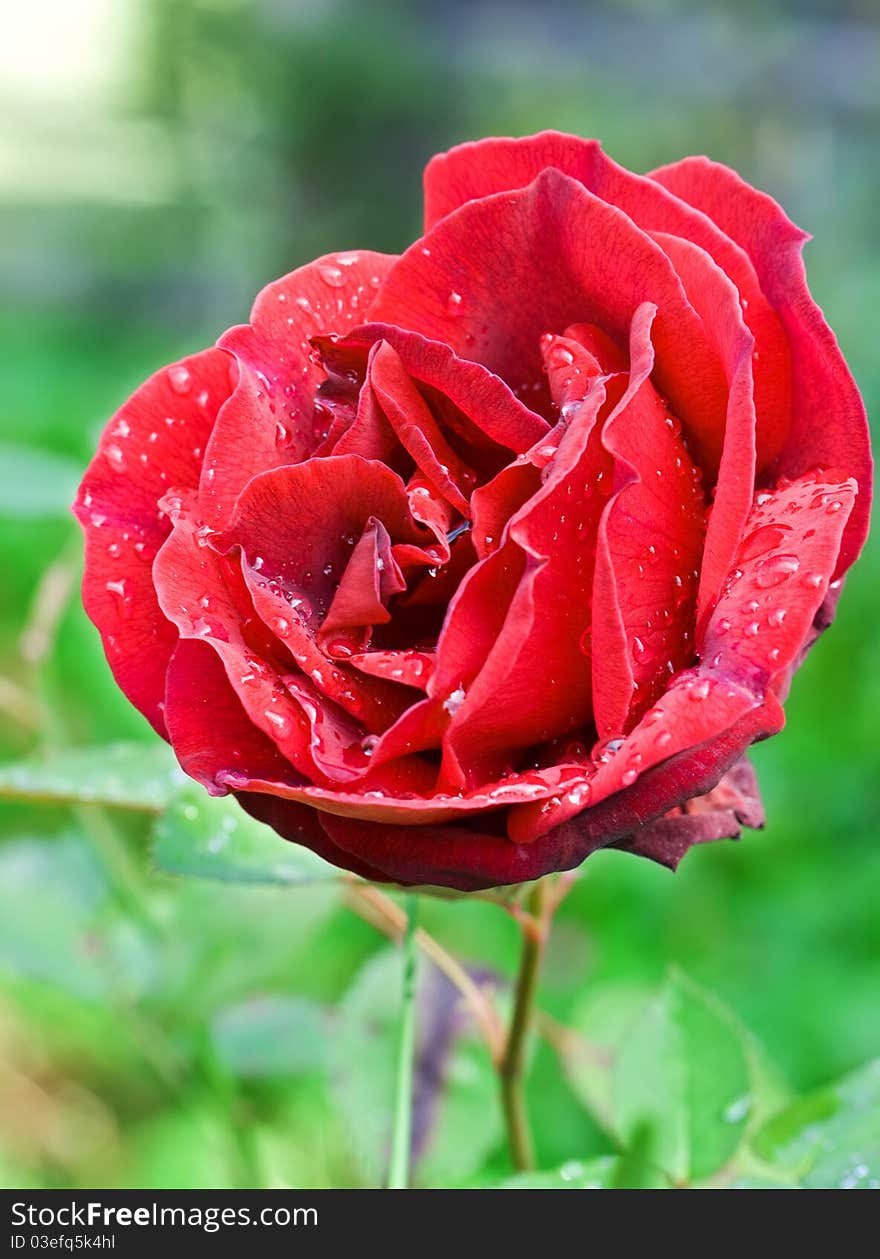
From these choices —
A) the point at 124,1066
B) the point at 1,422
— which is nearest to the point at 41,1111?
the point at 124,1066

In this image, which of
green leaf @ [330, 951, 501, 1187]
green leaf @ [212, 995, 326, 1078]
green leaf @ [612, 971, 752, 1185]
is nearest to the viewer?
green leaf @ [612, 971, 752, 1185]

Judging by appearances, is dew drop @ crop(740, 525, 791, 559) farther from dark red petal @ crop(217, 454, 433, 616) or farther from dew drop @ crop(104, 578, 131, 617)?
dew drop @ crop(104, 578, 131, 617)

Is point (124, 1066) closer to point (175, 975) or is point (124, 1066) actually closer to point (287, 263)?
point (175, 975)

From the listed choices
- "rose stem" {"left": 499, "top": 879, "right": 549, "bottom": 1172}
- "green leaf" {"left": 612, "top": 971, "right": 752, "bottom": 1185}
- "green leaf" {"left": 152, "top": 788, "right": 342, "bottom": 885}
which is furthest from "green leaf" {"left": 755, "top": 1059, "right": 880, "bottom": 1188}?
"green leaf" {"left": 152, "top": 788, "right": 342, "bottom": 885}

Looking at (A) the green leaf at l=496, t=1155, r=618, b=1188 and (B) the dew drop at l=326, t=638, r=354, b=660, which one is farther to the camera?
(A) the green leaf at l=496, t=1155, r=618, b=1188

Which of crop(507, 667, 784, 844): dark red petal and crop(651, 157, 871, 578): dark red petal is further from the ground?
crop(651, 157, 871, 578): dark red petal

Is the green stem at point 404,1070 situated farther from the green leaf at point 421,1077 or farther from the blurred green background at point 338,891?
the green leaf at point 421,1077

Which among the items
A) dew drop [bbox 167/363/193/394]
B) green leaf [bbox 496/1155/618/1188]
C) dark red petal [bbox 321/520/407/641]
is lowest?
green leaf [bbox 496/1155/618/1188]
